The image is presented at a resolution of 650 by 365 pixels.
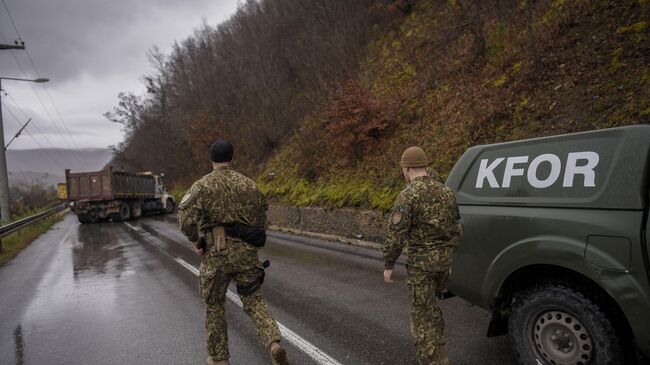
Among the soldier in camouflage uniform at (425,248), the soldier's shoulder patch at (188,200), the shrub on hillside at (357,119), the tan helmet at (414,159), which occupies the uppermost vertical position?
the shrub on hillside at (357,119)

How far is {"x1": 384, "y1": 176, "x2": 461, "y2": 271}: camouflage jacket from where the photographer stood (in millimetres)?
3164

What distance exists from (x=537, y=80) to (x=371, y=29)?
37.6 ft

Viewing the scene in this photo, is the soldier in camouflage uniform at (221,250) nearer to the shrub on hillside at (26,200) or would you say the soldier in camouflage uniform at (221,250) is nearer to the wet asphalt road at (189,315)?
the wet asphalt road at (189,315)

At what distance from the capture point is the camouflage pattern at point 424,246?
316 centimetres

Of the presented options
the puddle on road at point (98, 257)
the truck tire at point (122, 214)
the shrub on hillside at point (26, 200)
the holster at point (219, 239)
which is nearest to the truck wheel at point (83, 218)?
the truck tire at point (122, 214)

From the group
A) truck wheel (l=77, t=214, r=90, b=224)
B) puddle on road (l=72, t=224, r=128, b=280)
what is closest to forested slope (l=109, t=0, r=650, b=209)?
puddle on road (l=72, t=224, r=128, b=280)

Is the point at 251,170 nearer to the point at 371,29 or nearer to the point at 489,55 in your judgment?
the point at 371,29

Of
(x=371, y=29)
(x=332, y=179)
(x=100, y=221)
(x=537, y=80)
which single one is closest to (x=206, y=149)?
(x=100, y=221)

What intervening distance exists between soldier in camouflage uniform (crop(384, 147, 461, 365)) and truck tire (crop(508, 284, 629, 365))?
1.99 feet

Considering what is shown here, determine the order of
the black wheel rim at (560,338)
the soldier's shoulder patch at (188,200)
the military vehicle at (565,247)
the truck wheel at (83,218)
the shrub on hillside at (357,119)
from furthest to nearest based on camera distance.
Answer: the truck wheel at (83,218) → the shrub on hillside at (357,119) → the soldier's shoulder patch at (188,200) → the black wheel rim at (560,338) → the military vehicle at (565,247)

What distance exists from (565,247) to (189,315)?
4.37m

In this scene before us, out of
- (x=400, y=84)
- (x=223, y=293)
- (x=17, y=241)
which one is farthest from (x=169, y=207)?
(x=223, y=293)

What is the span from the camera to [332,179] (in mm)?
13836

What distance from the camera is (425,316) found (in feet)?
Answer: 10.4
